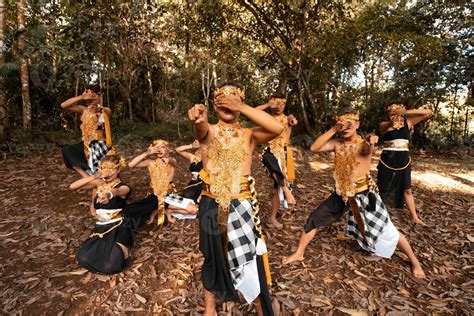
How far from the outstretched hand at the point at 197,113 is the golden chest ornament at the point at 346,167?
198 cm

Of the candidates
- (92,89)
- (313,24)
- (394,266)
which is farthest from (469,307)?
(313,24)

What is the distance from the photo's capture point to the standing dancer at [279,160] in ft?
15.3

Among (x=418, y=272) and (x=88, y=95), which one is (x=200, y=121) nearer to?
(x=418, y=272)

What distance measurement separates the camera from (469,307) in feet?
9.92

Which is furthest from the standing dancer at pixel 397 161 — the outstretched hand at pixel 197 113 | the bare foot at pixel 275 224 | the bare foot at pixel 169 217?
the outstretched hand at pixel 197 113

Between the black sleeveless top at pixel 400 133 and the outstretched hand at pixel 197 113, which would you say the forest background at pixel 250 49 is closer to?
→ the black sleeveless top at pixel 400 133

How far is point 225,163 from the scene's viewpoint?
8.03 feet

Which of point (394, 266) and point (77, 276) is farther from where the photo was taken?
point (394, 266)

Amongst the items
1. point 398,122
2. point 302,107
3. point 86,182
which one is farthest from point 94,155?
point 302,107

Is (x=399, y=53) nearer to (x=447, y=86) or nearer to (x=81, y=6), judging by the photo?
(x=447, y=86)

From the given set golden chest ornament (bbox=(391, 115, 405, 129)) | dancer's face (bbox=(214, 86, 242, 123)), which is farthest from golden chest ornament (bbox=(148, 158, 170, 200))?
golden chest ornament (bbox=(391, 115, 405, 129))

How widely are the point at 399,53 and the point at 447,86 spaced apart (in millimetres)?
2099

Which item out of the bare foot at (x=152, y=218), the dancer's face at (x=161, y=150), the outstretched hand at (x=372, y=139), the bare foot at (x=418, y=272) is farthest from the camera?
the bare foot at (x=152, y=218)

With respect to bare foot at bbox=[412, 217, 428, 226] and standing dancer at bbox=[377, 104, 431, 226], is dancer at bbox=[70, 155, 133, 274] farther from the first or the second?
bare foot at bbox=[412, 217, 428, 226]
